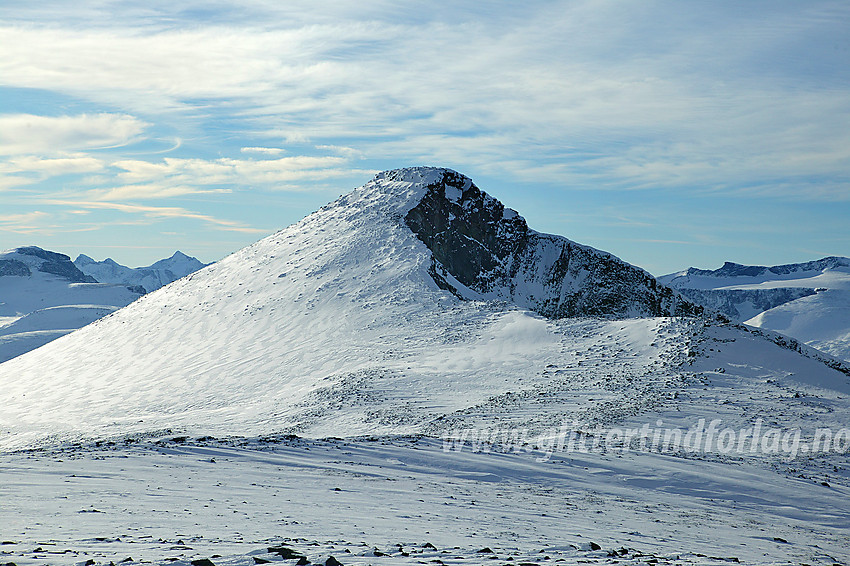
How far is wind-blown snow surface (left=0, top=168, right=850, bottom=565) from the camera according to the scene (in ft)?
37.8

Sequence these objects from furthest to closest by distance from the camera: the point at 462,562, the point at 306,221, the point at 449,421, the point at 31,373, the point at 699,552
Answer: the point at 306,221, the point at 31,373, the point at 449,421, the point at 699,552, the point at 462,562

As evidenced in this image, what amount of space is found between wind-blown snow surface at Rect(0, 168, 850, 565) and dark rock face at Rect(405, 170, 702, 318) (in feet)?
31.8

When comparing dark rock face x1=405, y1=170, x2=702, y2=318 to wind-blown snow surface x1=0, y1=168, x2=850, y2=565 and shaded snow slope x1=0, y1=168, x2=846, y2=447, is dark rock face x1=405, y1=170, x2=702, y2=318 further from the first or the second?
wind-blown snow surface x1=0, y1=168, x2=850, y2=565

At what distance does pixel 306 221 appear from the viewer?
6812 cm

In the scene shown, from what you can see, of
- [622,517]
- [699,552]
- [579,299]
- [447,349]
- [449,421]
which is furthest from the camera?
[579,299]

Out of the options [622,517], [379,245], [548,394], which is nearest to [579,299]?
[379,245]

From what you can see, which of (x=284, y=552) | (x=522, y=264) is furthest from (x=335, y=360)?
(x=522, y=264)

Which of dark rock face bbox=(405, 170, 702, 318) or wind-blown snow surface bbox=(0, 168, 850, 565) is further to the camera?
dark rock face bbox=(405, 170, 702, 318)

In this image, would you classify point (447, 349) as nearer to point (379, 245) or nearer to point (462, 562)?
point (379, 245)

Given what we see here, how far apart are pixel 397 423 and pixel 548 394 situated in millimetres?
6998

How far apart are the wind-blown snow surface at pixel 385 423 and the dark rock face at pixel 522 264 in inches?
381

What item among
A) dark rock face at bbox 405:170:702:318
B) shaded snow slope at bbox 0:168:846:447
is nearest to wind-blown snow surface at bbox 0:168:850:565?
shaded snow slope at bbox 0:168:846:447

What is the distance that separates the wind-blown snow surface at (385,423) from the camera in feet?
37.8

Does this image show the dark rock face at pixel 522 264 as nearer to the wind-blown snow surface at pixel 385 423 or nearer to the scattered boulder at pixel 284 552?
the wind-blown snow surface at pixel 385 423
